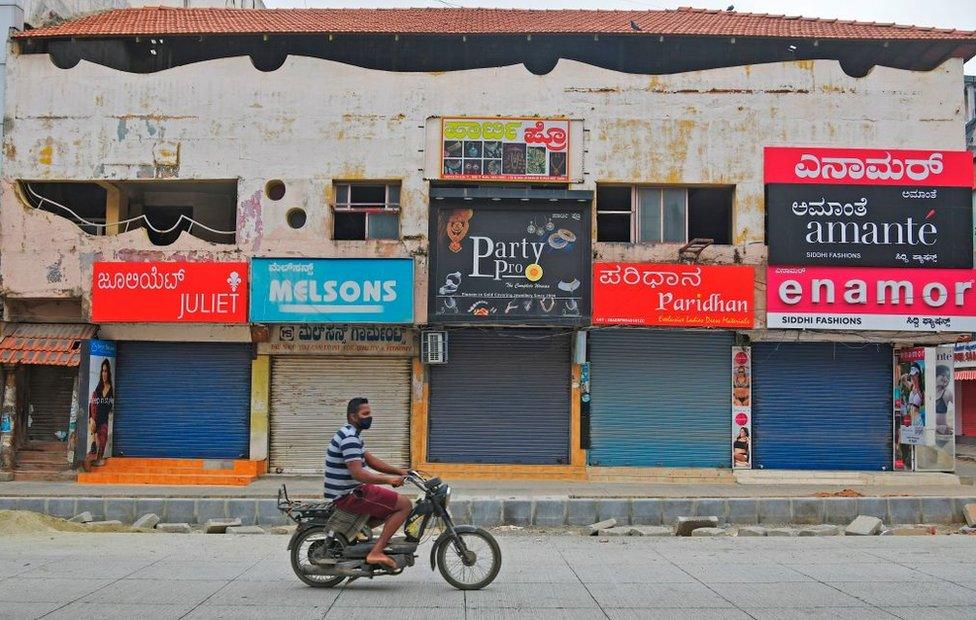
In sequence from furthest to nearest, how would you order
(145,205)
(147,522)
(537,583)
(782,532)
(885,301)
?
(145,205) → (885,301) → (147,522) → (782,532) → (537,583)

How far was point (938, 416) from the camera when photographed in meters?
19.5

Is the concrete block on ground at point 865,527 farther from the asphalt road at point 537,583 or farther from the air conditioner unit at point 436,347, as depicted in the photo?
the air conditioner unit at point 436,347

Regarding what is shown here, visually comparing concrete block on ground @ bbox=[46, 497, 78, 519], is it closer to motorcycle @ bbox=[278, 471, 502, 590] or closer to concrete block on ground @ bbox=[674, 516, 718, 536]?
A: motorcycle @ bbox=[278, 471, 502, 590]

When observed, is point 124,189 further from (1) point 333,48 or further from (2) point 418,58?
(2) point 418,58

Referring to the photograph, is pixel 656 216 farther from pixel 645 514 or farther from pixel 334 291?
pixel 645 514

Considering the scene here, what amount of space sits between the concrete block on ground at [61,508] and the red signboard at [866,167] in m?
14.6

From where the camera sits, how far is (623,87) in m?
19.4

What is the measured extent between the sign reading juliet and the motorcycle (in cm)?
1273

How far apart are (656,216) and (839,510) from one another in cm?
730

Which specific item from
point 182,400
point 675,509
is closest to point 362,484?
point 675,509

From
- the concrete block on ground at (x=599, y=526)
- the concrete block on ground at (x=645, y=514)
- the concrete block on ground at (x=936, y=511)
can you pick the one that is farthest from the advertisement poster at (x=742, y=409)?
the concrete block on ground at (x=599, y=526)

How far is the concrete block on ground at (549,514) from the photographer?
14.7 metres

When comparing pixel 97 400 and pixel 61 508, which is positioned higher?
pixel 97 400

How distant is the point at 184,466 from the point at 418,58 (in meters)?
9.94
